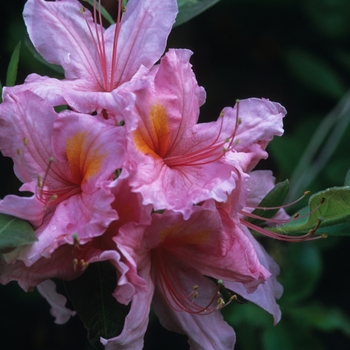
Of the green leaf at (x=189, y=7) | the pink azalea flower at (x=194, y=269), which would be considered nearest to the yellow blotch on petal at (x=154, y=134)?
the pink azalea flower at (x=194, y=269)

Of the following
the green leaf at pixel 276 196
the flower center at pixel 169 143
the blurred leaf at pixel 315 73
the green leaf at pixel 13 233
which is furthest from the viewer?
the blurred leaf at pixel 315 73

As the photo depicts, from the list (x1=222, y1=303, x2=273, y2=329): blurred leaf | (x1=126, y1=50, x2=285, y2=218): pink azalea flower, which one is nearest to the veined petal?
(x1=126, y1=50, x2=285, y2=218): pink azalea flower

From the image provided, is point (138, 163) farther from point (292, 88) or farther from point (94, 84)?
point (292, 88)

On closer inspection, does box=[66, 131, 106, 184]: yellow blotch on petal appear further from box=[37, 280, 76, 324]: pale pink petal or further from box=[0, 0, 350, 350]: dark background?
box=[0, 0, 350, 350]: dark background

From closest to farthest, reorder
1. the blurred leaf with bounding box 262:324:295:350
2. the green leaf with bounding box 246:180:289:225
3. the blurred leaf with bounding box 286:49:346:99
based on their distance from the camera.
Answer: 1. the green leaf with bounding box 246:180:289:225
2. the blurred leaf with bounding box 262:324:295:350
3. the blurred leaf with bounding box 286:49:346:99

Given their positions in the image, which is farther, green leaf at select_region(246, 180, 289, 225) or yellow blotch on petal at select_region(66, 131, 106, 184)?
green leaf at select_region(246, 180, 289, 225)

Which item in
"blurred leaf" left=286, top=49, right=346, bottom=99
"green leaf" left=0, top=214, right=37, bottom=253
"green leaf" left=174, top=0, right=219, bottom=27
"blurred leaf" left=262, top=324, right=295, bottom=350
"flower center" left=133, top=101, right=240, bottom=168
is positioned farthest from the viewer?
"blurred leaf" left=286, top=49, right=346, bottom=99

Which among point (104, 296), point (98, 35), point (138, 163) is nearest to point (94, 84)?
point (98, 35)

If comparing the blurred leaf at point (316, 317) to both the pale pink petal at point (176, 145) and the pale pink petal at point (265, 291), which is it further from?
the pale pink petal at point (176, 145)
